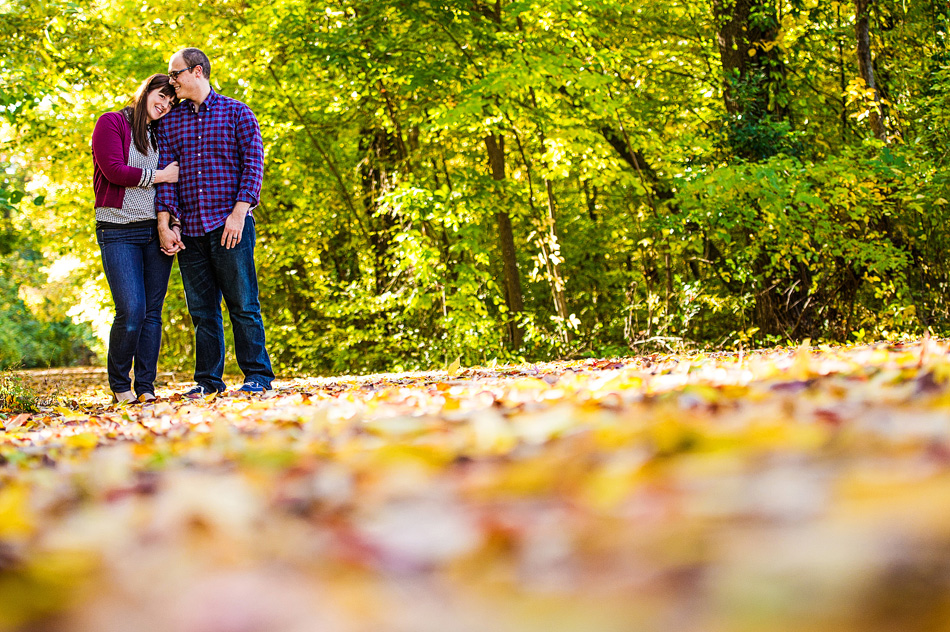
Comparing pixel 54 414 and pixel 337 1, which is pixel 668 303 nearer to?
pixel 337 1

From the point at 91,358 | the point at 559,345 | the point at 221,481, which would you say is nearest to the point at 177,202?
the point at 221,481

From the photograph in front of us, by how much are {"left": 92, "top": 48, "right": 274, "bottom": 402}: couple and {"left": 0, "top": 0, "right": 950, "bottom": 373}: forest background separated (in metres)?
2.12

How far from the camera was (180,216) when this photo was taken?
482 centimetres

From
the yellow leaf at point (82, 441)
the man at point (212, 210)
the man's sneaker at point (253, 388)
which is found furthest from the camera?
the man at point (212, 210)

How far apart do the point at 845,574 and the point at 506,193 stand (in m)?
10.7

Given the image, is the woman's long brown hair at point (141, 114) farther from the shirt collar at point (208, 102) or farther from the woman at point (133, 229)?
the shirt collar at point (208, 102)

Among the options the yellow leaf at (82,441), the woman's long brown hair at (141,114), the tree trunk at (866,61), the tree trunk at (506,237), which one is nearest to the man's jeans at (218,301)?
the woman's long brown hair at (141,114)

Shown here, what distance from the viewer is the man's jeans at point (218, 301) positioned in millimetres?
4879

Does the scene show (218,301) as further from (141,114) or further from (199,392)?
(141,114)

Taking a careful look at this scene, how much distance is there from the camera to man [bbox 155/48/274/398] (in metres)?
4.82

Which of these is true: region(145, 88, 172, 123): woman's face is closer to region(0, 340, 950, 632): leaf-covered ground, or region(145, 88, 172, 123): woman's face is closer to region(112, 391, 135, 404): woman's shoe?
region(112, 391, 135, 404): woman's shoe

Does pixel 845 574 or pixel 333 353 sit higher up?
pixel 845 574

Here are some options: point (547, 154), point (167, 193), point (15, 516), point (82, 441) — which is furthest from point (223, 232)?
point (547, 154)

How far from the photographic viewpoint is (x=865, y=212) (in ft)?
A: 27.1
